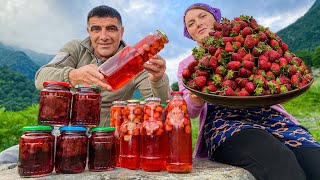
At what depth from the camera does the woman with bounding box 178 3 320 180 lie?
7.10 feet

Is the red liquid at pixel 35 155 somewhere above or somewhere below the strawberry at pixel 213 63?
below

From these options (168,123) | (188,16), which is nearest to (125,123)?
(168,123)

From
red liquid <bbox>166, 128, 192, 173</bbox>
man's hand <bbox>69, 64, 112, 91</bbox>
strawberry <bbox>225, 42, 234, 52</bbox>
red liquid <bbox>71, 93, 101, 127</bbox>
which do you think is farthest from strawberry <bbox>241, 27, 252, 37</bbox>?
red liquid <bbox>71, 93, 101, 127</bbox>

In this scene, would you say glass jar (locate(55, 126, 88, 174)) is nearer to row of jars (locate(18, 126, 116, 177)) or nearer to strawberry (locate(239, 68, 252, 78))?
row of jars (locate(18, 126, 116, 177))

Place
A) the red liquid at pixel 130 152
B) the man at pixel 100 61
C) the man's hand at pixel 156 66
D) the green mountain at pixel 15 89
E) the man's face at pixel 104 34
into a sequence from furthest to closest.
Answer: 1. the green mountain at pixel 15 89
2. the man's face at pixel 104 34
3. the man at pixel 100 61
4. the man's hand at pixel 156 66
5. the red liquid at pixel 130 152

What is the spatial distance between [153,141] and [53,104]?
63cm

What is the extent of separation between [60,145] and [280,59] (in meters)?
1.43

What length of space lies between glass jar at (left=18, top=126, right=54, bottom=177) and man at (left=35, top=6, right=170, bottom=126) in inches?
26.6

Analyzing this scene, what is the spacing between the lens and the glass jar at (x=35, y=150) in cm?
200

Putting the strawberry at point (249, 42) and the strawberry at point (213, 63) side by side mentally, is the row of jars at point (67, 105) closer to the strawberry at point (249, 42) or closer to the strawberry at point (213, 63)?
the strawberry at point (213, 63)

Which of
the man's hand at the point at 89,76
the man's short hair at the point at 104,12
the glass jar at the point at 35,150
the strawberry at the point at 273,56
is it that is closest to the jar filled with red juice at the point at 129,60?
the man's hand at the point at 89,76

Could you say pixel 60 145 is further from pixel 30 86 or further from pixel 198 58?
pixel 30 86

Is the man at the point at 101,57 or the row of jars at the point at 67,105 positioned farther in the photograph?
the man at the point at 101,57

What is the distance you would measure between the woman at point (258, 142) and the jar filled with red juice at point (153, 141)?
463mm
